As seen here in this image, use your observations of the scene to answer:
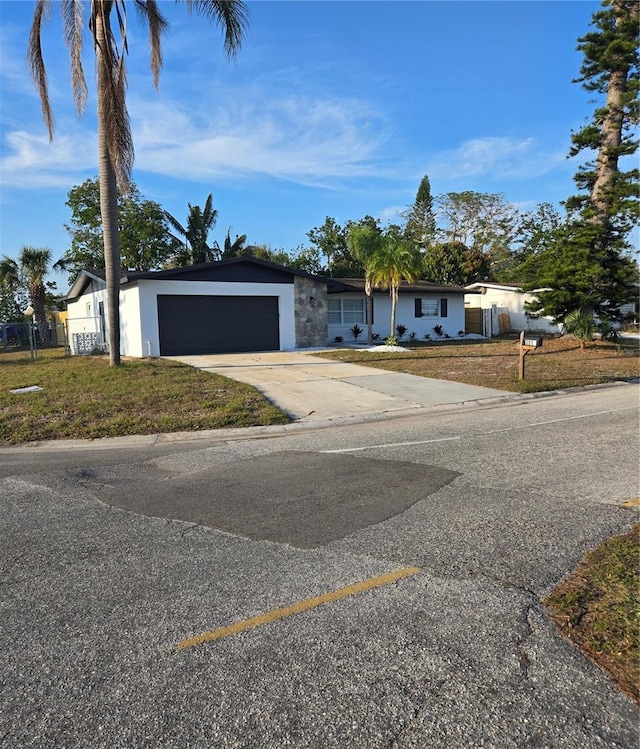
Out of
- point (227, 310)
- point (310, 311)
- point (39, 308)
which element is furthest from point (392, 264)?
point (39, 308)

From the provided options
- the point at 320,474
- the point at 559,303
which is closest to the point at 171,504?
the point at 320,474

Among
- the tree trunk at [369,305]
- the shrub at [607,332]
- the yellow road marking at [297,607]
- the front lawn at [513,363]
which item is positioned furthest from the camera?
the tree trunk at [369,305]

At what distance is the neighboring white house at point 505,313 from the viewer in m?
31.8

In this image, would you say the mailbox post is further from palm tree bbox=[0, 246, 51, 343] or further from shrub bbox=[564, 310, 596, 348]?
palm tree bbox=[0, 246, 51, 343]

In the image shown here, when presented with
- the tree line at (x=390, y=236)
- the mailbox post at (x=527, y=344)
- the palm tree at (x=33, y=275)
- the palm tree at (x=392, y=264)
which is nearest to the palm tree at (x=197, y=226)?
the tree line at (x=390, y=236)

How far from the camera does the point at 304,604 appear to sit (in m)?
3.05

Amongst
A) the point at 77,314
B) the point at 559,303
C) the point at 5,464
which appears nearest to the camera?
the point at 5,464

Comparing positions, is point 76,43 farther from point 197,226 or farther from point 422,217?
point 422,217

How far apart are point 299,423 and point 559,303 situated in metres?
16.7

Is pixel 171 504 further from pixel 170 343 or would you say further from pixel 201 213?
pixel 201 213

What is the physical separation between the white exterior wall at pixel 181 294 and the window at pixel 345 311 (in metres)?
3.64

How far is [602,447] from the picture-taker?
6.79m

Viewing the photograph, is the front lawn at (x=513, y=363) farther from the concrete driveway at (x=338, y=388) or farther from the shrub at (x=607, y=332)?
the concrete driveway at (x=338, y=388)

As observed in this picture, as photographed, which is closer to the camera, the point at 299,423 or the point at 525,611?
the point at 525,611
